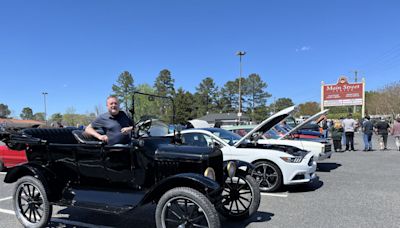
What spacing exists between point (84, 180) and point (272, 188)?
3.77m

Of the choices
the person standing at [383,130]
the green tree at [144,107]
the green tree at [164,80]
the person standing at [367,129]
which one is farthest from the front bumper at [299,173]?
the green tree at [164,80]

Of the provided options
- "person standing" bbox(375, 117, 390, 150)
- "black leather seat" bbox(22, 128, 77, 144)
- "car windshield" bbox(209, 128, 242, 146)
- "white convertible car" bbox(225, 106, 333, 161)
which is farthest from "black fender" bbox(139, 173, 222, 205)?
"person standing" bbox(375, 117, 390, 150)

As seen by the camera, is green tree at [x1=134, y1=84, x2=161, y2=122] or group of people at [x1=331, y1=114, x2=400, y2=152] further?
group of people at [x1=331, y1=114, x2=400, y2=152]

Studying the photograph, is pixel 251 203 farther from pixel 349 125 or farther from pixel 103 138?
pixel 349 125

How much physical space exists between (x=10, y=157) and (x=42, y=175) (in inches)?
204

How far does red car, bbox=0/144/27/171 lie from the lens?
8758 mm

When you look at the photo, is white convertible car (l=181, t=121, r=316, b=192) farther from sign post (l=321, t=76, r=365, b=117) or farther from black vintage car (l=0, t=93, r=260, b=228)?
sign post (l=321, t=76, r=365, b=117)

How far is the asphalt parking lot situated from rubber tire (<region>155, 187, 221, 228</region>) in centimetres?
106

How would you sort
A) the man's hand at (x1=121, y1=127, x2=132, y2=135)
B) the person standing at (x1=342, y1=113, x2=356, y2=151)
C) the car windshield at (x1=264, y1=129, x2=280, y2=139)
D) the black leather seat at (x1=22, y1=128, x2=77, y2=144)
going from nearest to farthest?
the man's hand at (x1=121, y1=127, x2=132, y2=135)
the black leather seat at (x1=22, y1=128, x2=77, y2=144)
the car windshield at (x1=264, y1=129, x2=280, y2=139)
the person standing at (x1=342, y1=113, x2=356, y2=151)

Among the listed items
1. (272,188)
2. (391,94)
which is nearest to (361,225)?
(272,188)

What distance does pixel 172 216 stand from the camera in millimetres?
3920

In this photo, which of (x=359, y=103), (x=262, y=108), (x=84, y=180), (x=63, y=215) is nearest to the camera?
(x=84, y=180)

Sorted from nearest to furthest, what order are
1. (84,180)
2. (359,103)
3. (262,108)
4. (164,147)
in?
1. (164,147)
2. (84,180)
3. (359,103)
4. (262,108)

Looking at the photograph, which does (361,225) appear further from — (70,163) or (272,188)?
(70,163)
